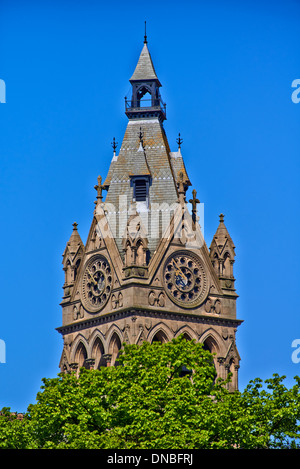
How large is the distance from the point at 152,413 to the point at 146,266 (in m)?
28.3

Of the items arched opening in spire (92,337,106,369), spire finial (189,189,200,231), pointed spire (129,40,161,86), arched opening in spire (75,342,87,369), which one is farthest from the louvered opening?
arched opening in spire (75,342,87,369)

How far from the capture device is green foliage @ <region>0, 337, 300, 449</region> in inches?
4082

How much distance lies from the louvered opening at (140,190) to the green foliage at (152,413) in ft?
82.3

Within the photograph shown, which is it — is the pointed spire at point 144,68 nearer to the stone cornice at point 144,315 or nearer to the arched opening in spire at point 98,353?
the stone cornice at point 144,315

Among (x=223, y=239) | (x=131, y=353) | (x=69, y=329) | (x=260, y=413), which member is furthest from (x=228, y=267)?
(x=260, y=413)

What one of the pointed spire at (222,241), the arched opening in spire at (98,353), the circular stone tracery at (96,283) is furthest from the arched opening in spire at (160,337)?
the pointed spire at (222,241)

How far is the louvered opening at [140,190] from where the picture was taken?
448 feet

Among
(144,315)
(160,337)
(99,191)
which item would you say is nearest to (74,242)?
(99,191)

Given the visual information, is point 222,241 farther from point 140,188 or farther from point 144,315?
point 144,315

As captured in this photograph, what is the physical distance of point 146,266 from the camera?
132750mm

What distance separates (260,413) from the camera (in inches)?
4161
